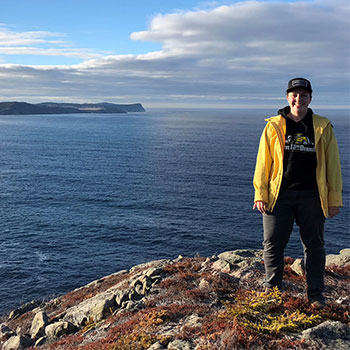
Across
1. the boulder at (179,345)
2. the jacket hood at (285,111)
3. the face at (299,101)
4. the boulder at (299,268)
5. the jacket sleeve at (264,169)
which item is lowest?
the boulder at (299,268)

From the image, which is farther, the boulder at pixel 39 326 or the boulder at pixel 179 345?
the boulder at pixel 39 326

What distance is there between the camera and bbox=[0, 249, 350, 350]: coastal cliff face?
22.8 feet

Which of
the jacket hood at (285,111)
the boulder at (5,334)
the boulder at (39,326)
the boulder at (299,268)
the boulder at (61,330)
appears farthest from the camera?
the boulder at (5,334)

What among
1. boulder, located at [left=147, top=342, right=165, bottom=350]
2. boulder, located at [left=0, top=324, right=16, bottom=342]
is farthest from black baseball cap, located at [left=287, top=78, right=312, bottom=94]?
boulder, located at [left=0, top=324, right=16, bottom=342]

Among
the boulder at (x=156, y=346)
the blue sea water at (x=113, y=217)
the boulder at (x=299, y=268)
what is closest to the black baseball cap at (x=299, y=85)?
the boulder at (x=156, y=346)

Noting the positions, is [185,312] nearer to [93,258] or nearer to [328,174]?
[328,174]

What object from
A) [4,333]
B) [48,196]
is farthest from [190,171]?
[4,333]

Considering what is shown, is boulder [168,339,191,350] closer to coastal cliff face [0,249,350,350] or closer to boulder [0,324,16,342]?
coastal cliff face [0,249,350,350]

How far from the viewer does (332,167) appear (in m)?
7.21

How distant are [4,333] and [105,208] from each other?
42890mm

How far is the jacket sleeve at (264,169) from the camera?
7445mm

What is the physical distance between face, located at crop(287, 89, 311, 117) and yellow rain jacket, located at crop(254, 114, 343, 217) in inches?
10.5

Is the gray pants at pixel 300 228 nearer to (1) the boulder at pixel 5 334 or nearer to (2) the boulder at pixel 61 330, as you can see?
(2) the boulder at pixel 61 330

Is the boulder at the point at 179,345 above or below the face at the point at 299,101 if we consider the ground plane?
below
